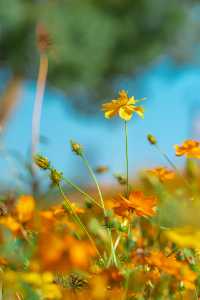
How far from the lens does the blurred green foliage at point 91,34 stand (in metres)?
8.83

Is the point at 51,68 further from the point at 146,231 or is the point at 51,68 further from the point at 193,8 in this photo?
the point at 146,231

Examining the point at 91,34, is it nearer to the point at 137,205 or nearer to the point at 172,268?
the point at 137,205

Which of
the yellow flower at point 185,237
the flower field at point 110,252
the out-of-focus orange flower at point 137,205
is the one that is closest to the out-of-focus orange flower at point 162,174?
the flower field at point 110,252

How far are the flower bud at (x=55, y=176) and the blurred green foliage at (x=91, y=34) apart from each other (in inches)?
299

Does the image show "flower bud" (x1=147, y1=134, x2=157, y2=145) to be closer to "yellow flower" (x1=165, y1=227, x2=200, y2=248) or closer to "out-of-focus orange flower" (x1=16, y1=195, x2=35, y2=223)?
"out-of-focus orange flower" (x1=16, y1=195, x2=35, y2=223)

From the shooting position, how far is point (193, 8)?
33.8 feet

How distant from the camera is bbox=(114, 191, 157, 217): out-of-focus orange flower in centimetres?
80

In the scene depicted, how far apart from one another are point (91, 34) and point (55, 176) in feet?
27.0

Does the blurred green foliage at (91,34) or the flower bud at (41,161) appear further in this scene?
the blurred green foliage at (91,34)

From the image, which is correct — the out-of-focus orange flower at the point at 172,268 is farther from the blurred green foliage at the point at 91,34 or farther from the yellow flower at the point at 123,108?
the blurred green foliage at the point at 91,34

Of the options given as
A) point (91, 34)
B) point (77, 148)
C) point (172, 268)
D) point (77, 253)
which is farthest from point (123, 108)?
point (91, 34)

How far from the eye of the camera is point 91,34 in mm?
9000

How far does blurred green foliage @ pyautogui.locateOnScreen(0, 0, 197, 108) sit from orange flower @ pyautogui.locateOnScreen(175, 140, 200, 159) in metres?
7.52

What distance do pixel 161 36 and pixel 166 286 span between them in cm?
915
